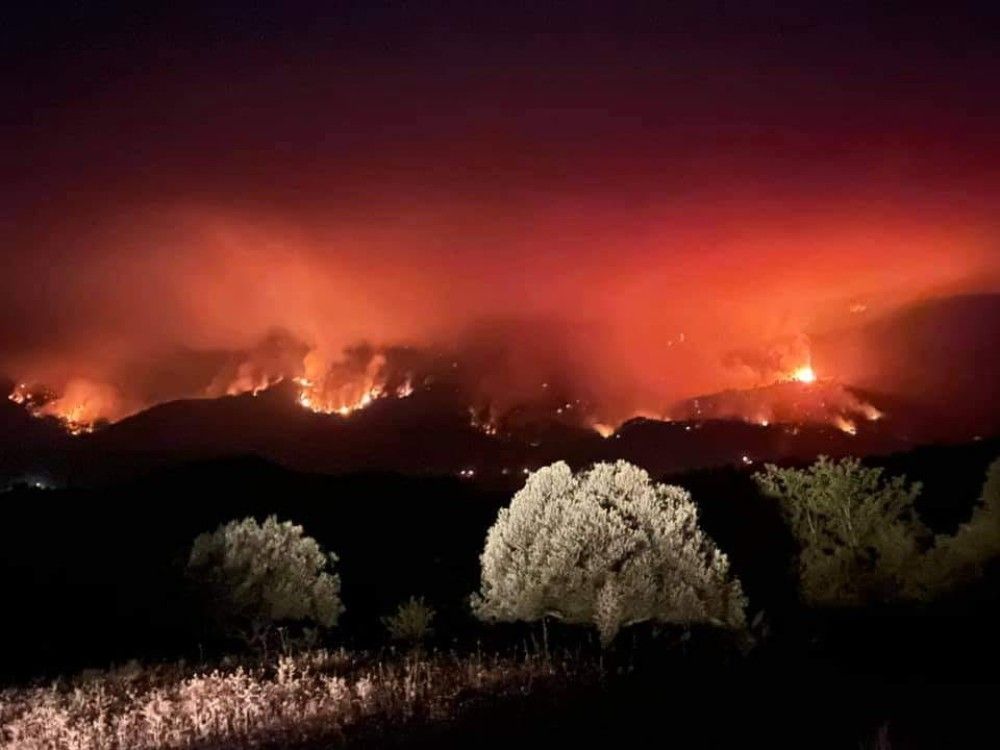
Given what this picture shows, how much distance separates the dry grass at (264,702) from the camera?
475 inches

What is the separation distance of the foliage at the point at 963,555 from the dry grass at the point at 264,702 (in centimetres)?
2562

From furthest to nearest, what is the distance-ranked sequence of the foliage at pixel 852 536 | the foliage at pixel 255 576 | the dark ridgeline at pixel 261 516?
1. the foliage at pixel 852 536
2. the foliage at pixel 255 576
3. the dark ridgeline at pixel 261 516

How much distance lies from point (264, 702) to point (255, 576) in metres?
20.3

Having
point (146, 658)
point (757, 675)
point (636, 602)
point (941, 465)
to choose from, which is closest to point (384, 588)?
point (146, 658)

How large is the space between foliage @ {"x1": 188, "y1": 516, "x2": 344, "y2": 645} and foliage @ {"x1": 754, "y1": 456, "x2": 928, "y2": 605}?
66.0 feet

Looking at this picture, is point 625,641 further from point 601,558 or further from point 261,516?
point 261,516

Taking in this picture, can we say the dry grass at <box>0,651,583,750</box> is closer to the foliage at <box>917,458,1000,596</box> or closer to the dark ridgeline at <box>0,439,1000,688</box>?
the dark ridgeline at <box>0,439,1000,688</box>

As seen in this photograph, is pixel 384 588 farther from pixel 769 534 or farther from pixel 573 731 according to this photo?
pixel 573 731

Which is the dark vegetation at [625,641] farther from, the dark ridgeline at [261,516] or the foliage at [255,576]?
the foliage at [255,576]

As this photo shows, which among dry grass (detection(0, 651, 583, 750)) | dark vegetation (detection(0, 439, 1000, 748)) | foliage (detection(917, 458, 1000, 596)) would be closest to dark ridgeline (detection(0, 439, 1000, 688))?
dark vegetation (detection(0, 439, 1000, 748))

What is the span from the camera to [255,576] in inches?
1298

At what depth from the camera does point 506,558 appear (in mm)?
23344

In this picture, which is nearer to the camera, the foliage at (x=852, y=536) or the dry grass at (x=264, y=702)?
the dry grass at (x=264, y=702)

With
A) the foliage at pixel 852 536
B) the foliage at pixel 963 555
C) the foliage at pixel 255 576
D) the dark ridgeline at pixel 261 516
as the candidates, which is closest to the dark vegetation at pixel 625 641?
A: the dark ridgeline at pixel 261 516
